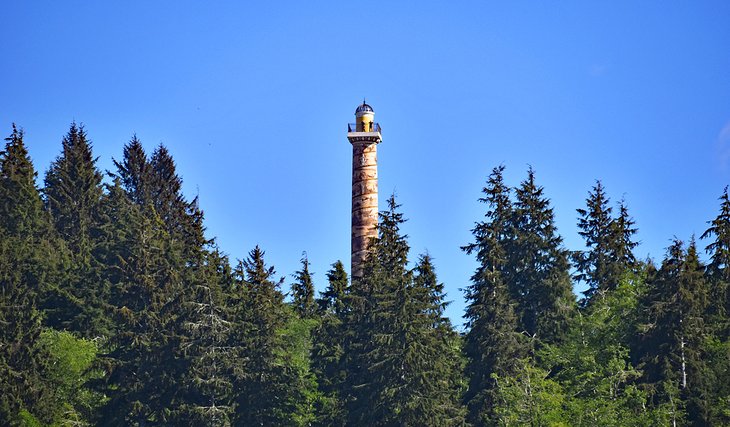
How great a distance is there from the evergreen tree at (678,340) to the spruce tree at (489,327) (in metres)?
5.78

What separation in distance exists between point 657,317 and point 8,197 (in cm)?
4223

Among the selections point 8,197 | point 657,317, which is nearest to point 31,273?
point 8,197

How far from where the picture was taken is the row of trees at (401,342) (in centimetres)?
5731

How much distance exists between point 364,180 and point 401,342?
20.6m

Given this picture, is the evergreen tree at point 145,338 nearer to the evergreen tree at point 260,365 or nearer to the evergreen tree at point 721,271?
the evergreen tree at point 260,365

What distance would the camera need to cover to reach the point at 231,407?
59.3 metres

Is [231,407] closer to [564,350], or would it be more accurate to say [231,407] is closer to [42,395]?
[42,395]

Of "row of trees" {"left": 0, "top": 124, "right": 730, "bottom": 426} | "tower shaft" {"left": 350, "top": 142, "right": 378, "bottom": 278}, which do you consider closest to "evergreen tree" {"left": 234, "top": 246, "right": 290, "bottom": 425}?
"row of trees" {"left": 0, "top": 124, "right": 730, "bottom": 426}

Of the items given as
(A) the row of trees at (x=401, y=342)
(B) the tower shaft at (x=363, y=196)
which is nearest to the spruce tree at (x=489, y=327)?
(A) the row of trees at (x=401, y=342)

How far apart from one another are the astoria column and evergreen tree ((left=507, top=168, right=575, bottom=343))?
10.8m

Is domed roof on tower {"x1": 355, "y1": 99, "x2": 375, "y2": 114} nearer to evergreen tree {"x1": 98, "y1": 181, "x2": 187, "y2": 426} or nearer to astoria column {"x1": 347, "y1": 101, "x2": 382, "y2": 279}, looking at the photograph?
astoria column {"x1": 347, "y1": 101, "x2": 382, "y2": 279}

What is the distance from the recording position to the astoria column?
7562cm

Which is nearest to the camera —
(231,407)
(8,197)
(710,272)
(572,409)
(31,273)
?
(572,409)

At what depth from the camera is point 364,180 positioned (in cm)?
7675
